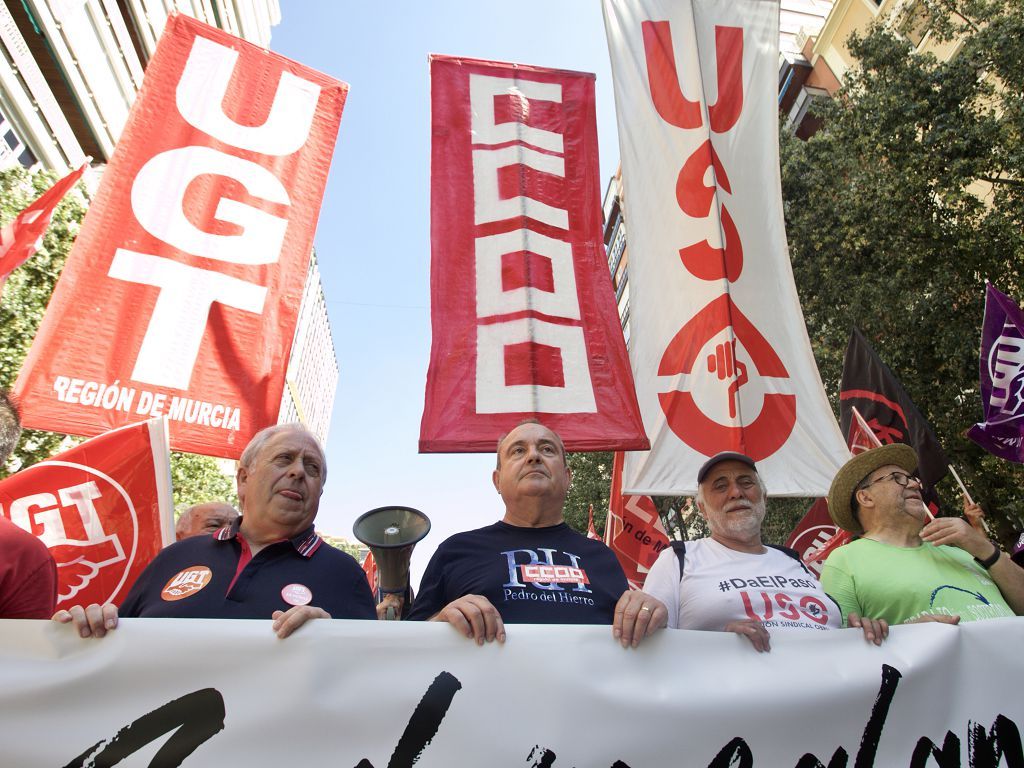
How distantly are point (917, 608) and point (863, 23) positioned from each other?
74.3 ft

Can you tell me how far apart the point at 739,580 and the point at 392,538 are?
226 centimetres

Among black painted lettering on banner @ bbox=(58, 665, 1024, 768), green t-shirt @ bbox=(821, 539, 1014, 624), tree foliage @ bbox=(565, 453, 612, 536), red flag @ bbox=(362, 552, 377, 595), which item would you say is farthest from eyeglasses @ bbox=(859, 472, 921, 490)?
tree foliage @ bbox=(565, 453, 612, 536)

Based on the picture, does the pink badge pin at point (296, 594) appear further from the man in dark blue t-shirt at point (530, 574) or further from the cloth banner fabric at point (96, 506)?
the cloth banner fabric at point (96, 506)

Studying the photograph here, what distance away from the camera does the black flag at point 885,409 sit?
507 cm

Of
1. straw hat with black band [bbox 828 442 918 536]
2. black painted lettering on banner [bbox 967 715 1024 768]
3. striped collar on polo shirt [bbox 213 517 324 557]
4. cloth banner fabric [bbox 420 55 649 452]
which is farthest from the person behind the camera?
cloth banner fabric [bbox 420 55 649 452]

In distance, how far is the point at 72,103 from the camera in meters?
18.5

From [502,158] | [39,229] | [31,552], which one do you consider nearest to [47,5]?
[39,229]

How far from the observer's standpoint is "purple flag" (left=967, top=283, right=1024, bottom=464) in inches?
188

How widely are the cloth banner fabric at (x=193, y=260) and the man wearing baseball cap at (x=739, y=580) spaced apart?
2.50 metres

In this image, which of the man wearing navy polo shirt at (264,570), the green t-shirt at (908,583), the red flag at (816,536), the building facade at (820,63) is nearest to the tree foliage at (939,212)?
the red flag at (816,536)

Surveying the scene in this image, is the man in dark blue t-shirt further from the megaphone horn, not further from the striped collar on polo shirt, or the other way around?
the megaphone horn

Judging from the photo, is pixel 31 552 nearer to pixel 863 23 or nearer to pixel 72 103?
pixel 72 103

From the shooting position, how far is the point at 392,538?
4109 millimetres

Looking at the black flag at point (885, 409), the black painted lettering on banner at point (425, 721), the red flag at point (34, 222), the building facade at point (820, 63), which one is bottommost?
the black painted lettering on banner at point (425, 721)
